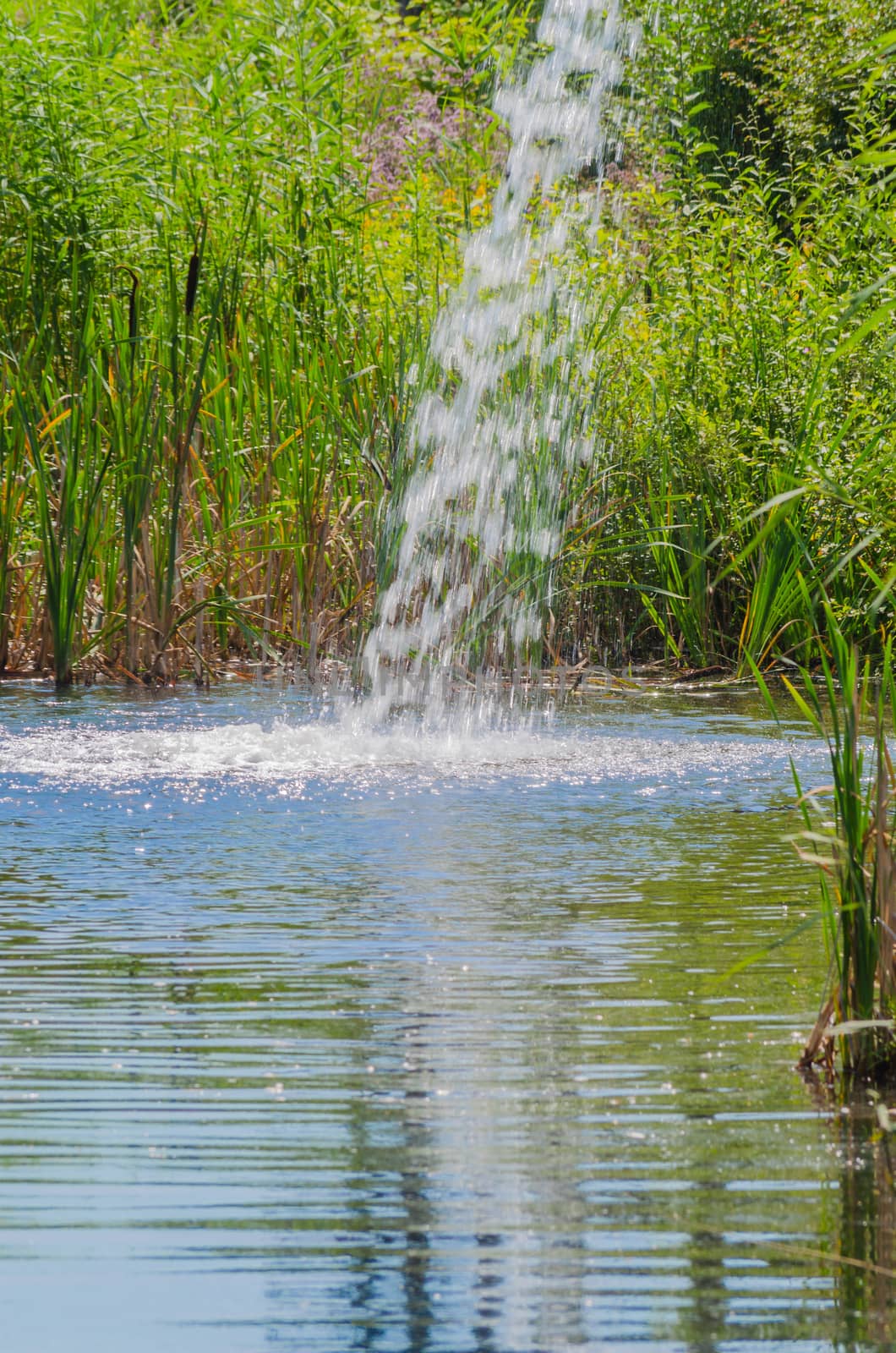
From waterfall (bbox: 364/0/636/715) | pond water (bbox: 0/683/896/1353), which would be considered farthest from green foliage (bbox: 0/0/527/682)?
pond water (bbox: 0/683/896/1353)

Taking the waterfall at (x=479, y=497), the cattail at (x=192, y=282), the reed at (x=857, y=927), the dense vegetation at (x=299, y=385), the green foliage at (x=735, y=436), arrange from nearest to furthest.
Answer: the reed at (x=857, y=927) → the cattail at (x=192, y=282) → the waterfall at (x=479, y=497) → the dense vegetation at (x=299, y=385) → the green foliage at (x=735, y=436)

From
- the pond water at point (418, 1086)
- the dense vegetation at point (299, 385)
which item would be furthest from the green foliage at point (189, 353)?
the pond water at point (418, 1086)

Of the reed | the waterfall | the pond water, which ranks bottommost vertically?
the pond water

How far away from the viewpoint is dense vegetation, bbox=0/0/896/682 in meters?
8.03

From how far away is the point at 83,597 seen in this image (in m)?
8.02

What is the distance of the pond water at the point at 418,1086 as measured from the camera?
80.9 inches

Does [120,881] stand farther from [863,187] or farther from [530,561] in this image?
[863,187]

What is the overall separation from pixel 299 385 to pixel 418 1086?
6.13m

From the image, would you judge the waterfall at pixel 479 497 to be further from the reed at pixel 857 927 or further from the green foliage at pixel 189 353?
the reed at pixel 857 927

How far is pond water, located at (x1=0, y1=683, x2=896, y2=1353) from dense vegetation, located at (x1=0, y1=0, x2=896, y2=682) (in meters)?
Answer: 2.63

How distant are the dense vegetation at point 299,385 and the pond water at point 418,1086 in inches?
104

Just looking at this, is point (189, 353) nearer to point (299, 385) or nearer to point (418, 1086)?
point (299, 385)

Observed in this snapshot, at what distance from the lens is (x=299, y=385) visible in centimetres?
858

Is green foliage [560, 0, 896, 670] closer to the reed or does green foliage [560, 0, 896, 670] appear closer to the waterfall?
the waterfall
